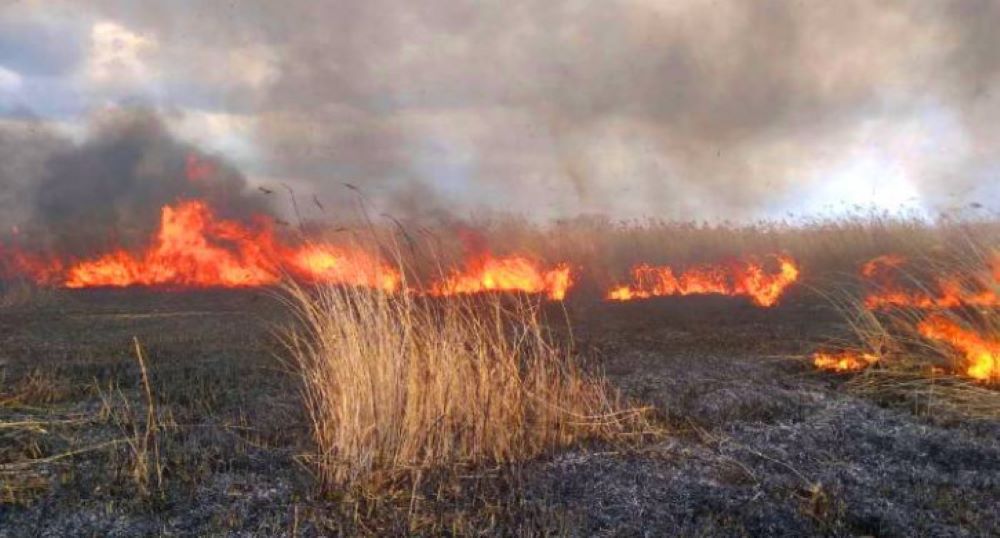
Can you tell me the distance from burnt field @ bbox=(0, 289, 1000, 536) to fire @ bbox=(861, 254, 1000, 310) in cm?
226

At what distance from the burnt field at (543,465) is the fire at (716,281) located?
7408 millimetres

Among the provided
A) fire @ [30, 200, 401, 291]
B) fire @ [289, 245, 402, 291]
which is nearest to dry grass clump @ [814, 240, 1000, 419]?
fire @ [289, 245, 402, 291]

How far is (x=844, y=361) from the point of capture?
34.9ft

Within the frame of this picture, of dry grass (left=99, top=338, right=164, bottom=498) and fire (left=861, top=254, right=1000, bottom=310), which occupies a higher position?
fire (left=861, top=254, right=1000, bottom=310)

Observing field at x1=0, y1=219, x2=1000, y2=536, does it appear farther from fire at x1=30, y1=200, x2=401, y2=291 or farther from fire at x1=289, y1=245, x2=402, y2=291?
fire at x1=30, y1=200, x2=401, y2=291

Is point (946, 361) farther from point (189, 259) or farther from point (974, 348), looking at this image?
point (189, 259)

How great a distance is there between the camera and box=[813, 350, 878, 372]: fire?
1035 cm

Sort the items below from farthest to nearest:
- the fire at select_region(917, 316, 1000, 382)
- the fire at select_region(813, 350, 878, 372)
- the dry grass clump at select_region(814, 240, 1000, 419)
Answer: the fire at select_region(813, 350, 878, 372), the fire at select_region(917, 316, 1000, 382), the dry grass clump at select_region(814, 240, 1000, 419)

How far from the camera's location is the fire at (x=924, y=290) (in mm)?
10633

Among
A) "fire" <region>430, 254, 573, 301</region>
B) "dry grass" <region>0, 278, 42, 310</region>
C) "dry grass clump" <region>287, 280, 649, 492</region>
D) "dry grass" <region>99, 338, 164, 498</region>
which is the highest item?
"fire" <region>430, 254, 573, 301</region>

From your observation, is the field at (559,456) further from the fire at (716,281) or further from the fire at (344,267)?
the fire at (716,281)

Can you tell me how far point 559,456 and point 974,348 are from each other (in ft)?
19.5

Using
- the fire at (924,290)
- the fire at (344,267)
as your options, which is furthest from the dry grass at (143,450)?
the fire at (924,290)

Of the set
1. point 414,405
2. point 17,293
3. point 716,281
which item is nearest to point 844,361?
point 414,405
